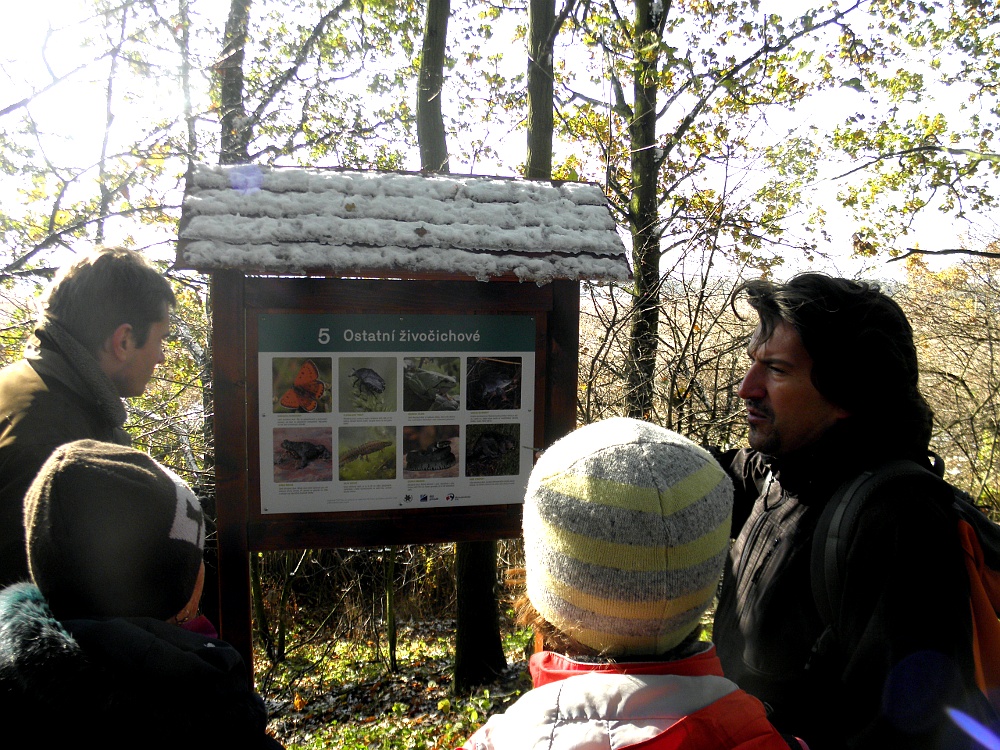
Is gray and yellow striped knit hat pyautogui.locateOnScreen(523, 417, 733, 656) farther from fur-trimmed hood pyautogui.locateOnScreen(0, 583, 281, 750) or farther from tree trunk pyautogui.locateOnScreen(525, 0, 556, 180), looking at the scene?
tree trunk pyautogui.locateOnScreen(525, 0, 556, 180)

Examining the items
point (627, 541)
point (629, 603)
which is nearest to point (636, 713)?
point (629, 603)

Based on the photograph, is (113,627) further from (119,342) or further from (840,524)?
(840,524)

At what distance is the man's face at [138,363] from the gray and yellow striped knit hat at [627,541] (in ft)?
5.49

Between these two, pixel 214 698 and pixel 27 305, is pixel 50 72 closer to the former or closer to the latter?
pixel 27 305

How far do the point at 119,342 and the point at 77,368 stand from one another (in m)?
0.17

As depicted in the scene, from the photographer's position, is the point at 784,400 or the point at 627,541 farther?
the point at 784,400

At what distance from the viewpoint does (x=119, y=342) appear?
220 centimetres

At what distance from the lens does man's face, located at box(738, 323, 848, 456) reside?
199 centimetres

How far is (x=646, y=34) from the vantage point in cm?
765

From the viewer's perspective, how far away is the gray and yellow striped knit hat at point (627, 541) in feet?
3.64

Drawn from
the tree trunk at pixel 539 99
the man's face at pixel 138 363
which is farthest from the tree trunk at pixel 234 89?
the man's face at pixel 138 363

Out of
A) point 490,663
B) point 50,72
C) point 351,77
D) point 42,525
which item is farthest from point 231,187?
point 351,77

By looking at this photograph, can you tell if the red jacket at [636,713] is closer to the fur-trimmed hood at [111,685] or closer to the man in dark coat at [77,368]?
the fur-trimmed hood at [111,685]

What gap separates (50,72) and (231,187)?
5.07 m
